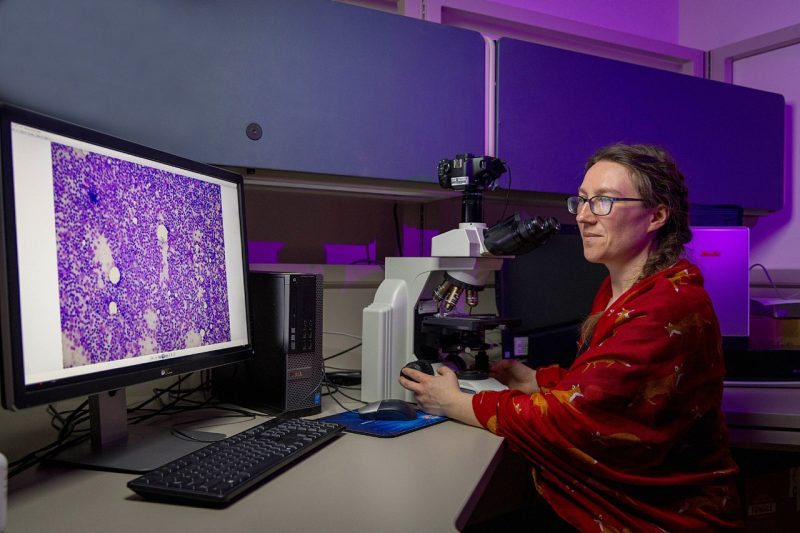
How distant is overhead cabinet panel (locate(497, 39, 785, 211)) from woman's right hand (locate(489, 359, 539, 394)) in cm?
49

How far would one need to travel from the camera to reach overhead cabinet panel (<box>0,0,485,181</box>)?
1.07 m

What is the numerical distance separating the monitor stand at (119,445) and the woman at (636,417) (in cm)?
49

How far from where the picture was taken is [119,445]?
2.95ft

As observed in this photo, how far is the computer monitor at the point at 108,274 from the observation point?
67 cm

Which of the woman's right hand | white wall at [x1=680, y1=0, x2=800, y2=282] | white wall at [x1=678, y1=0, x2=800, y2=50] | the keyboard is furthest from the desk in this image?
white wall at [x1=678, y1=0, x2=800, y2=50]

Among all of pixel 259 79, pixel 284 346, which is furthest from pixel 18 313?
pixel 259 79

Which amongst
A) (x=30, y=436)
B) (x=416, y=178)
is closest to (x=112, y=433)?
(x=30, y=436)

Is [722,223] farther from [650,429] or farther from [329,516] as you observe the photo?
[329,516]

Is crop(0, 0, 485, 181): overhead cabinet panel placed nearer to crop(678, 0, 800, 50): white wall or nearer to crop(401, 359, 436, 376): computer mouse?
crop(401, 359, 436, 376): computer mouse

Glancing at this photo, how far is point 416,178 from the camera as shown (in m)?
1.41

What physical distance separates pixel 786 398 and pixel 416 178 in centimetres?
110

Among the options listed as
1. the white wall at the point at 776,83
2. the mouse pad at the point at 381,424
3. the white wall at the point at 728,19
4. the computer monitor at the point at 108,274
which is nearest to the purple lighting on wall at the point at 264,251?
the computer monitor at the point at 108,274

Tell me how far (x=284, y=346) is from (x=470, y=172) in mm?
557

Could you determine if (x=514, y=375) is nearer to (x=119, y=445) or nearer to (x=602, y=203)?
(x=602, y=203)
